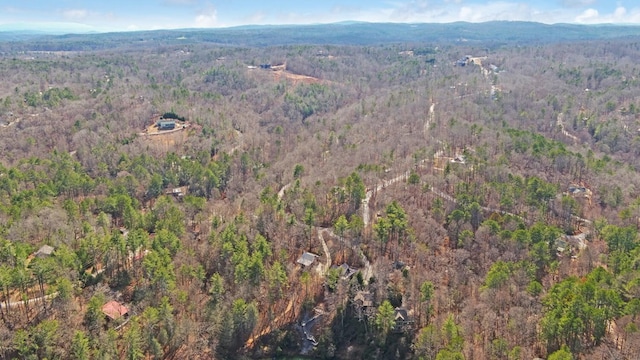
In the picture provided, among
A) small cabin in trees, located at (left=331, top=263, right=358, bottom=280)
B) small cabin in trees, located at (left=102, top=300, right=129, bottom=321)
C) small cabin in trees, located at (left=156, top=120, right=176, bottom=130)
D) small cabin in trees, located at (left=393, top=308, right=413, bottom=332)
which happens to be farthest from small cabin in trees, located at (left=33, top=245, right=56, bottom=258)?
small cabin in trees, located at (left=156, top=120, right=176, bottom=130)

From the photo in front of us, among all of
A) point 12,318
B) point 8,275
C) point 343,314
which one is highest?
point 8,275

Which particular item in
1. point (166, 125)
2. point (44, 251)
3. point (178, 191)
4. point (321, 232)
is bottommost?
point (178, 191)

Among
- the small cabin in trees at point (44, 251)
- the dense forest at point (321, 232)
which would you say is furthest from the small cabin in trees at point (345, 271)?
the small cabin in trees at point (44, 251)

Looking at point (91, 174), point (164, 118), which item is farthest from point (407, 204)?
point (164, 118)

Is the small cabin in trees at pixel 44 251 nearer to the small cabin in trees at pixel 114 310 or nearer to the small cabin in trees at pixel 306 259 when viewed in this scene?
the small cabin in trees at pixel 114 310

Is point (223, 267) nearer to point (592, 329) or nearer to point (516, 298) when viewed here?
point (516, 298)

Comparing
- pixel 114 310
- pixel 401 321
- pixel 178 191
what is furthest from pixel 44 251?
pixel 401 321

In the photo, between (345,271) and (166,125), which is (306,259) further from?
(166,125)
